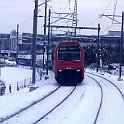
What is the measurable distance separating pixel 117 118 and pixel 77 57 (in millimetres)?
17012

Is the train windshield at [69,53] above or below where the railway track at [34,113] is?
above

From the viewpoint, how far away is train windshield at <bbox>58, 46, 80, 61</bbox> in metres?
34.0

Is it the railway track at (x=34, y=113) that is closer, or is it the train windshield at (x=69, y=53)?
the railway track at (x=34, y=113)

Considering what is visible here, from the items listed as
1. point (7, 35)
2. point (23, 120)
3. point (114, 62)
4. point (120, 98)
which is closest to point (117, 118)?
point (23, 120)

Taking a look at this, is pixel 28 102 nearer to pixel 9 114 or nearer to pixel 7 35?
pixel 9 114

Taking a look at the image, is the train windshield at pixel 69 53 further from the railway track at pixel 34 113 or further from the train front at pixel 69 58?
the railway track at pixel 34 113

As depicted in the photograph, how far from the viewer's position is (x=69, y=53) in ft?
112

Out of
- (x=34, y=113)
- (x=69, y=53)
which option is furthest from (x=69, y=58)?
(x=34, y=113)

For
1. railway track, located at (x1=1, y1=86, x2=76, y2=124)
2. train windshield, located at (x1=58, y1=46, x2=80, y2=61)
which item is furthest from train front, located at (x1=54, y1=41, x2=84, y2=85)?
railway track, located at (x1=1, y1=86, x2=76, y2=124)

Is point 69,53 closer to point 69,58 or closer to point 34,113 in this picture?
point 69,58

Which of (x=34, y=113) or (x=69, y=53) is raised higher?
(x=69, y=53)

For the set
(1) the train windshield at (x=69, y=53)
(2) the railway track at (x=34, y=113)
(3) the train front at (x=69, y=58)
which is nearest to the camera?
(2) the railway track at (x=34, y=113)

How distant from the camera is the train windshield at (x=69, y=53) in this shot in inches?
1339

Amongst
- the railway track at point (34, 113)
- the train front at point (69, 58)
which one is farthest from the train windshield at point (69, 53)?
the railway track at point (34, 113)
